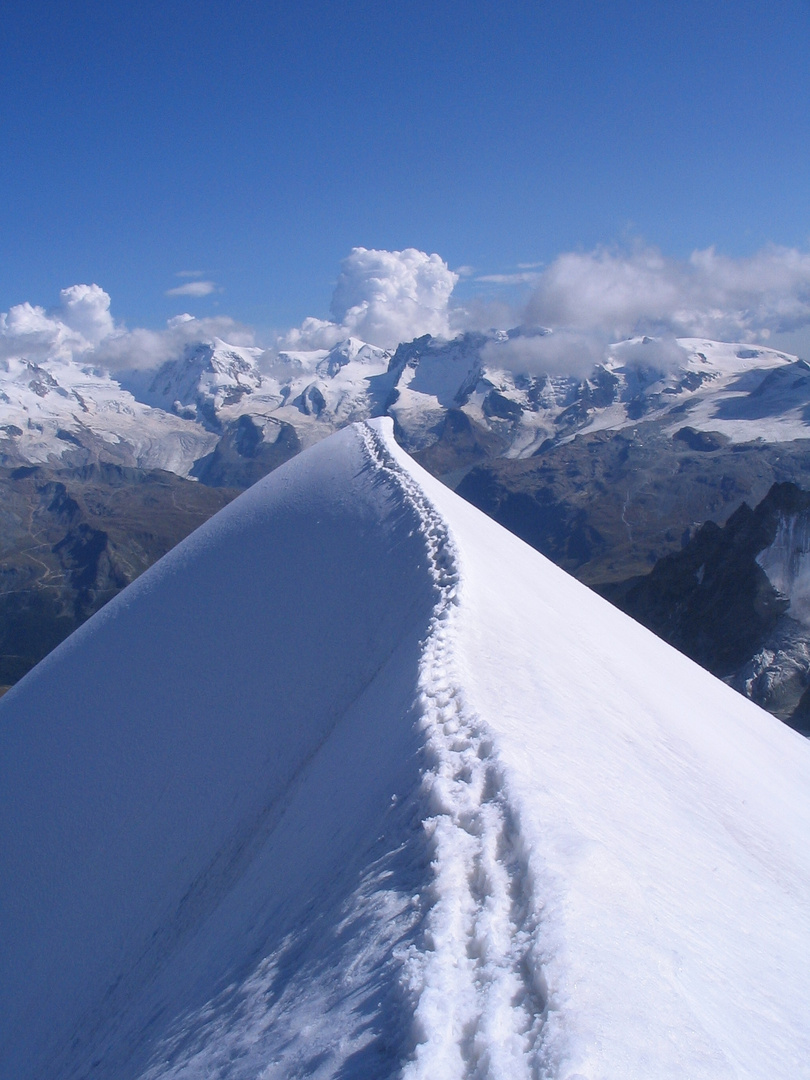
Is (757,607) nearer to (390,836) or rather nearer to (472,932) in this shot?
(390,836)

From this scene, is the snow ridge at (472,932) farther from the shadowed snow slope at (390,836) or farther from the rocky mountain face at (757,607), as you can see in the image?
the rocky mountain face at (757,607)

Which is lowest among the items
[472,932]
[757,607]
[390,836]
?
[757,607]

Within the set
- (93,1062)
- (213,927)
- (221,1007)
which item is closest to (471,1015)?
(221,1007)

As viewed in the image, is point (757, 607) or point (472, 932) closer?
point (472, 932)

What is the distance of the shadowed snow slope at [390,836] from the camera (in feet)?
15.9

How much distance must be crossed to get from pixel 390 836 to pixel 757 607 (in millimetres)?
84154

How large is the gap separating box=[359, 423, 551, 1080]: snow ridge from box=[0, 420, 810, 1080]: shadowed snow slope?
3 cm

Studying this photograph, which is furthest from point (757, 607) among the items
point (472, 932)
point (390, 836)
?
point (472, 932)

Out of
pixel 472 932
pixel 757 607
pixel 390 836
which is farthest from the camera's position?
pixel 757 607

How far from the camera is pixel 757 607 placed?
80.4 m

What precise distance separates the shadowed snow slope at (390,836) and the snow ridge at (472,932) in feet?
0.08

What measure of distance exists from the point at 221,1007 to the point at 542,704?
229 inches

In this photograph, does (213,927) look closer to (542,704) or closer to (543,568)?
(542,704)

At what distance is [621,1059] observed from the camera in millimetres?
4094
